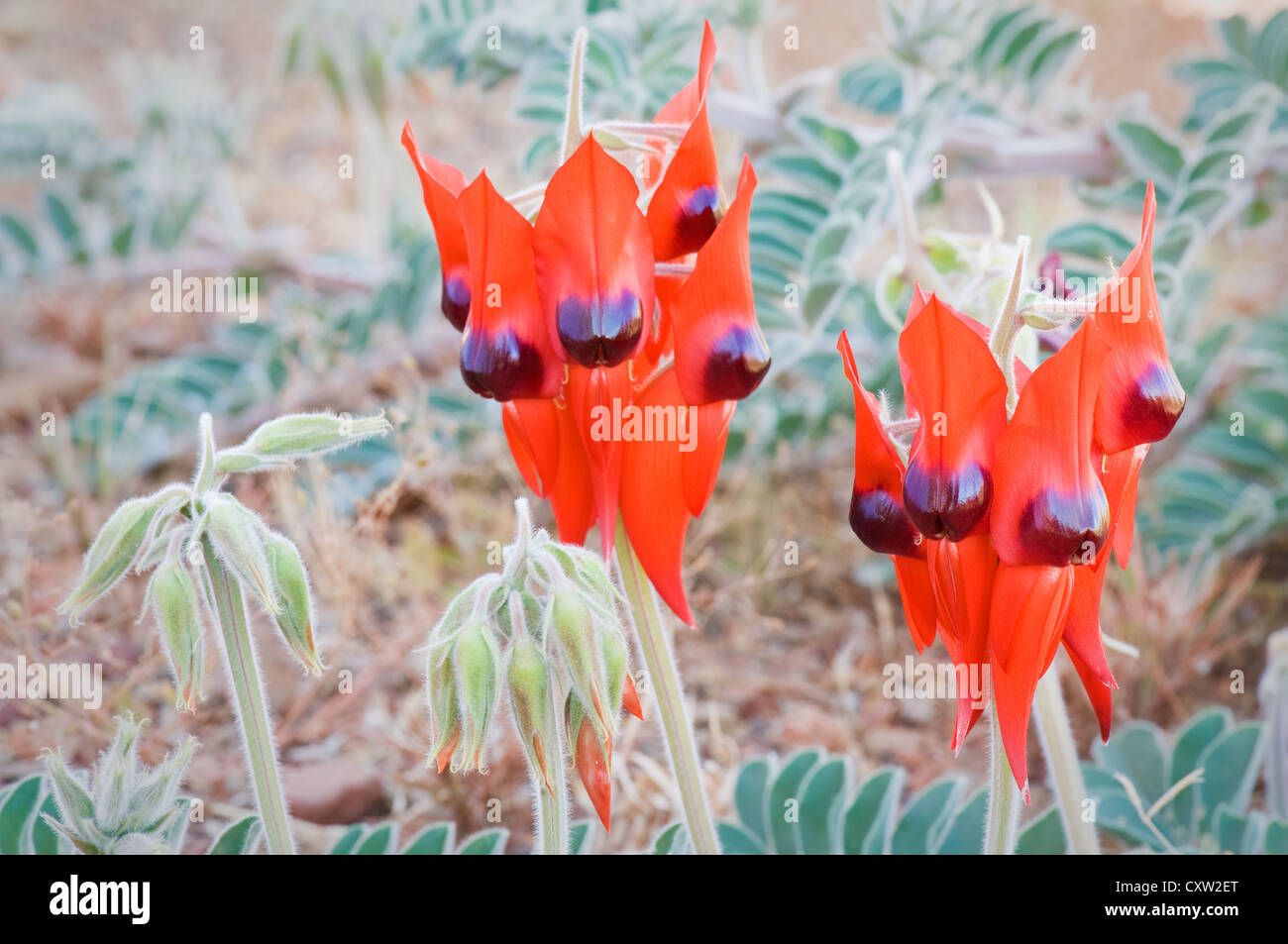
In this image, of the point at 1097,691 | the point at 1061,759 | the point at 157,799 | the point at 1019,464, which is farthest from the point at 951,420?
the point at 157,799

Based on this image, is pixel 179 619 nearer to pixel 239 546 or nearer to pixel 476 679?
pixel 239 546

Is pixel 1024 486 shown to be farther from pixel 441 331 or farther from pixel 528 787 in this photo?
pixel 441 331

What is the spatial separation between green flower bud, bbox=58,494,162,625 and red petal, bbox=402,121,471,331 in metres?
0.30

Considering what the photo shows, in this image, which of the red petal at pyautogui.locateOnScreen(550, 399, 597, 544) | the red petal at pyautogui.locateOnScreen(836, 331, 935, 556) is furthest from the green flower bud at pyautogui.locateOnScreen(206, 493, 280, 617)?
the red petal at pyautogui.locateOnScreen(836, 331, 935, 556)

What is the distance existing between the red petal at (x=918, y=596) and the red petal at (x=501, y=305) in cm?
34

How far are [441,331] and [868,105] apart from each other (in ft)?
3.45

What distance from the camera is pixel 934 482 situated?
0.87 meters

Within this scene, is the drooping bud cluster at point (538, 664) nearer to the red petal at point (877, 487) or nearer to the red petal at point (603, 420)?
the red petal at point (603, 420)

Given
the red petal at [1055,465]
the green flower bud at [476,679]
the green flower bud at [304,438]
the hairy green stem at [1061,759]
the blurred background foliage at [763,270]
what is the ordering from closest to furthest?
1. the red petal at [1055,465]
2. the green flower bud at [476,679]
3. the green flower bud at [304,438]
4. the hairy green stem at [1061,759]
5. the blurred background foliage at [763,270]

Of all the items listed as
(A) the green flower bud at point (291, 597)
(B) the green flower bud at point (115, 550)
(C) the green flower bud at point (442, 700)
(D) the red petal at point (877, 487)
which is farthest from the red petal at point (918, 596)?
(B) the green flower bud at point (115, 550)

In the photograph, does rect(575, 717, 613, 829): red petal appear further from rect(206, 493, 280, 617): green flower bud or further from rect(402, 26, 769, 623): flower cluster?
rect(206, 493, 280, 617): green flower bud

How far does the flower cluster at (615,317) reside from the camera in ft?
3.05

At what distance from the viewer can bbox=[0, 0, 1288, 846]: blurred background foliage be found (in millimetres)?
1804
